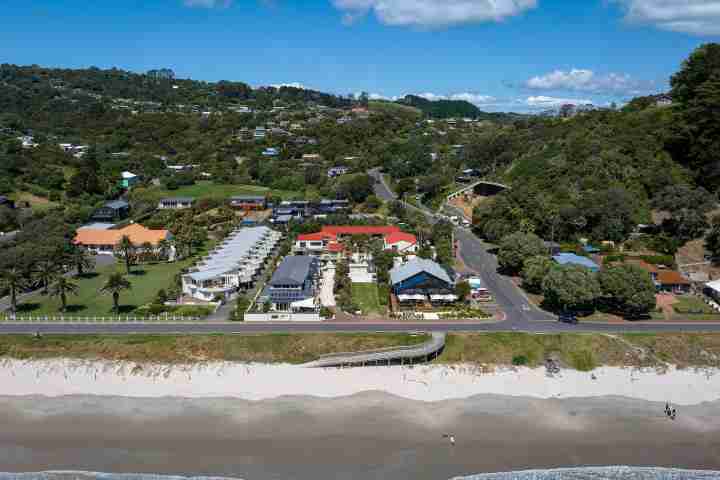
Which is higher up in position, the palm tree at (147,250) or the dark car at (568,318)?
the palm tree at (147,250)

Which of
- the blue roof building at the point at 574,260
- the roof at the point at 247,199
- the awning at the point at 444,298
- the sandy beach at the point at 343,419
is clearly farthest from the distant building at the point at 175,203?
the blue roof building at the point at 574,260

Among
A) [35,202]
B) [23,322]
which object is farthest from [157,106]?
[23,322]

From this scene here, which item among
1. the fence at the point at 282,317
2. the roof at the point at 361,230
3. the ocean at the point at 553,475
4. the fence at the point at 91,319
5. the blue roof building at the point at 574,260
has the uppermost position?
the roof at the point at 361,230

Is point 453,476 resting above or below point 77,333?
below

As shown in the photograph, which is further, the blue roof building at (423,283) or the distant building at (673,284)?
the distant building at (673,284)

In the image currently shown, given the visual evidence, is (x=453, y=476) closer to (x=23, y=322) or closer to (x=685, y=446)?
(x=685, y=446)

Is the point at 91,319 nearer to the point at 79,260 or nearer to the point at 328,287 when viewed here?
the point at 79,260

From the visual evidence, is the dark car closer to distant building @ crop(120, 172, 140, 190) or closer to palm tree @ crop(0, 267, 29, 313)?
palm tree @ crop(0, 267, 29, 313)

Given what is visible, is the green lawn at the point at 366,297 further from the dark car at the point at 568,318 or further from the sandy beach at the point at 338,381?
the dark car at the point at 568,318
